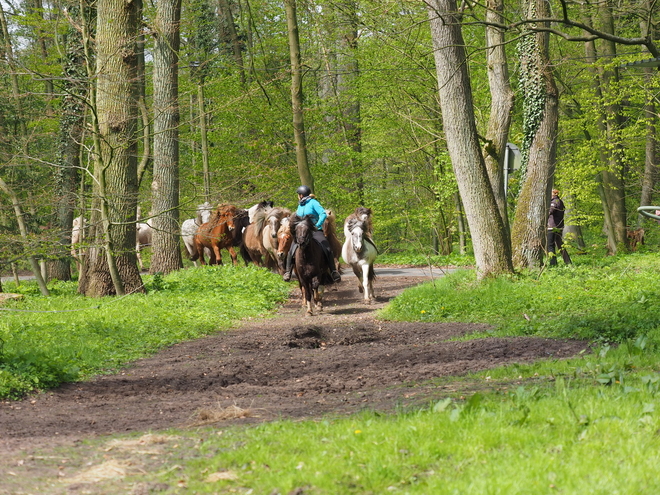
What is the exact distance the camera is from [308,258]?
16.3 meters

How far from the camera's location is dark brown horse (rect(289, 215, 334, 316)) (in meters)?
16.0

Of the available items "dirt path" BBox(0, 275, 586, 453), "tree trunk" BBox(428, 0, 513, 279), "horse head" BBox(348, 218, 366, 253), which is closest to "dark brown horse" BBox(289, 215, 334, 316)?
"horse head" BBox(348, 218, 366, 253)

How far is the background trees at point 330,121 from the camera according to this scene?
15.9m

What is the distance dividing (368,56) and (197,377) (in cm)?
2436

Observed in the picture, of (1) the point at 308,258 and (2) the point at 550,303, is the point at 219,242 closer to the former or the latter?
(1) the point at 308,258

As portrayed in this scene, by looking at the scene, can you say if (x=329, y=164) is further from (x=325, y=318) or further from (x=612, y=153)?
(x=325, y=318)

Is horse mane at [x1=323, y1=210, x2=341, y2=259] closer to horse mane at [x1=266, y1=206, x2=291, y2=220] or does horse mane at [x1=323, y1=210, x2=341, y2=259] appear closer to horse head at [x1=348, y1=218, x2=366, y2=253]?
horse head at [x1=348, y1=218, x2=366, y2=253]

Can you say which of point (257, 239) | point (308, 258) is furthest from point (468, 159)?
point (257, 239)

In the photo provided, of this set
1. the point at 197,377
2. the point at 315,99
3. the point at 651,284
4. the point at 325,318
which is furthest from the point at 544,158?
the point at 315,99

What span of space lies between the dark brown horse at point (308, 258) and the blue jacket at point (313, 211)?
1.11 feet

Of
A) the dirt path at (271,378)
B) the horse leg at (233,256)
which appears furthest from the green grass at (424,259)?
the dirt path at (271,378)

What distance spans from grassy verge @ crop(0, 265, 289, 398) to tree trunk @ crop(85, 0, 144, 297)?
757mm

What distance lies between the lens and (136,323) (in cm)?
1316

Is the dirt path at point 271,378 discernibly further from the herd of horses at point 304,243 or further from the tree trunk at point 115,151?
the tree trunk at point 115,151
